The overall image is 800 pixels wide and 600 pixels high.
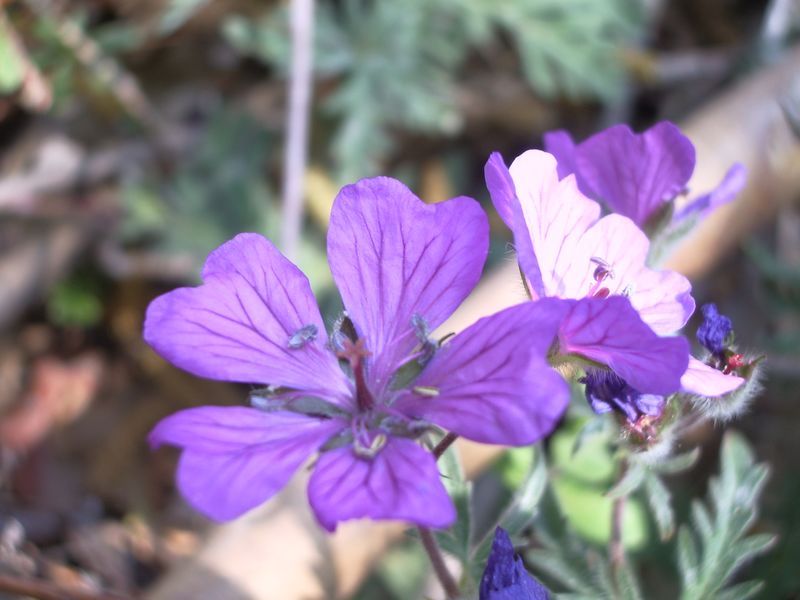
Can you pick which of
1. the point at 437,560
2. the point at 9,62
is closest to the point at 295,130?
the point at 9,62

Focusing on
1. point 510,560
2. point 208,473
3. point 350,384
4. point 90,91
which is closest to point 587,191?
point 350,384

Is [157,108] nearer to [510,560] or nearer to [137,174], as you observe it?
[137,174]

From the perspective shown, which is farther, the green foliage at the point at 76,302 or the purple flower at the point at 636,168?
the green foliage at the point at 76,302

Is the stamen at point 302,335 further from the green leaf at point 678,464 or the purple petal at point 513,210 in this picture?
the green leaf at point 678,464

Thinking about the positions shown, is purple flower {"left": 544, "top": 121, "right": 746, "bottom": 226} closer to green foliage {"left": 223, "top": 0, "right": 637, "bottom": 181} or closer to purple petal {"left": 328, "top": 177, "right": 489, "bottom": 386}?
Result: purple petal {"left": 328, "top": 177, "right": 489, "bottom": 386}

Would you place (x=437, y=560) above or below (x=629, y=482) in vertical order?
below

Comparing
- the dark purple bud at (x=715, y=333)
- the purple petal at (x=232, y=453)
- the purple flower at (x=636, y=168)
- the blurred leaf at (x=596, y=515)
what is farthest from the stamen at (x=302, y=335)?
the blurred leaf at (x=596, y=515)

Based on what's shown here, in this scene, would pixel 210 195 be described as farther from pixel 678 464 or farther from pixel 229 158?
pixel 678 464
